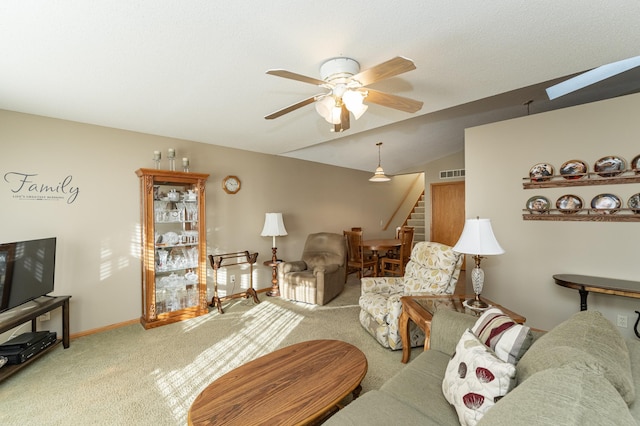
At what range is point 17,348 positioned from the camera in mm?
2342

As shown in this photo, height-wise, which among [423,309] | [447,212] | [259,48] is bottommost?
[423,309]

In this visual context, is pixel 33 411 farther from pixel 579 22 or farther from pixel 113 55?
pixel 579 22

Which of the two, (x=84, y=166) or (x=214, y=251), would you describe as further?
(x=214, y=251)

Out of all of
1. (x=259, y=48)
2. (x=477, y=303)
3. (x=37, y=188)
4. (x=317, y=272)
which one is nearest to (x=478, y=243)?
(x=477, y=303)

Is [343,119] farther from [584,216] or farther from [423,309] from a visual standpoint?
[584,216]

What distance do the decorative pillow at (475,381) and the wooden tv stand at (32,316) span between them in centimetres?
315

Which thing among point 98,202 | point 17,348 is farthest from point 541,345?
point 98,202

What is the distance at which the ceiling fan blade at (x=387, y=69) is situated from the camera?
1494 mm

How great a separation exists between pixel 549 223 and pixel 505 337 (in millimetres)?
2362

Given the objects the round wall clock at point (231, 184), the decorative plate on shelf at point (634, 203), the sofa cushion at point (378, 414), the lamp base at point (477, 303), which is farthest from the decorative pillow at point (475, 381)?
the round wall clock at point (231, 184)

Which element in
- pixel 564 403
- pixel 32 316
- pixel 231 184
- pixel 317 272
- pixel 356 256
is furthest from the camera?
pixel 356 256

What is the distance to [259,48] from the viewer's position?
1.77m

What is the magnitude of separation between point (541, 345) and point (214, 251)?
3877 mm

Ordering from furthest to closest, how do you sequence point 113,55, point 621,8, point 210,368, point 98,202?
point 98,202, point 210,368, point 113,55, point 621,8
